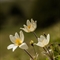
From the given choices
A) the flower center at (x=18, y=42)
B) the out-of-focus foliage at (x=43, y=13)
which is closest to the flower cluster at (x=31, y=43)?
the flower center at (x=18, y=42)

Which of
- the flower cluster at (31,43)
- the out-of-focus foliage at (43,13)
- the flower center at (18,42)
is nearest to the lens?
the flower cluster at (31,43)

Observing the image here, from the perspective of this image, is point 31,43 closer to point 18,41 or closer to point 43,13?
point 18,41

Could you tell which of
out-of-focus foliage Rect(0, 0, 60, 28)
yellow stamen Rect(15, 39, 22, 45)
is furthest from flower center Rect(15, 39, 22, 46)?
out-of-focus foliage Rect(0, 0, 60, 28)

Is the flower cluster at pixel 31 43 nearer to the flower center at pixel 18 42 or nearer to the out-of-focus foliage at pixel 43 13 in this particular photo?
the flower center at pixel 18 42

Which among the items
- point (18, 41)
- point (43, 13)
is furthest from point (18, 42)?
point (43, 13)

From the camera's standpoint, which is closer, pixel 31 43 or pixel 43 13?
pixel 31 43

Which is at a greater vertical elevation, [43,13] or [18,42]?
[18,42]

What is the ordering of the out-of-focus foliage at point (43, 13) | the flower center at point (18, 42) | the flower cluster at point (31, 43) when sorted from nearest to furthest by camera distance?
the flower cluster at point (31, 43) → the flower center at point (18, 42) → the out-of-focus foliage at point (43, 13)

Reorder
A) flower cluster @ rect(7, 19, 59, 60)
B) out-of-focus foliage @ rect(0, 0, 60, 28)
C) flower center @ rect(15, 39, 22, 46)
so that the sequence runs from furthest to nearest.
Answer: out-of-focus foliage @ rect(0, 0, 60, 28)
flower center @ rect(15, 39, 22, 46)
flower cluster @ rect(7, 19, 59, 60)

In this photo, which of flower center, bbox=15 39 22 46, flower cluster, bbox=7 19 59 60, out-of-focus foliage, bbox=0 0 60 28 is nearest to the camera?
flower cluster, bbox=7 19 59 60

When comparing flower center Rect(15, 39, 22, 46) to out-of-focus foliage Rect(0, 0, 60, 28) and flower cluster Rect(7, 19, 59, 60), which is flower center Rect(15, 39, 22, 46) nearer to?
flower cluster Rect(7, 19, 59, 60)

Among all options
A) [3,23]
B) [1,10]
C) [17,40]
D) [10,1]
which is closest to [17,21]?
[3,23]
